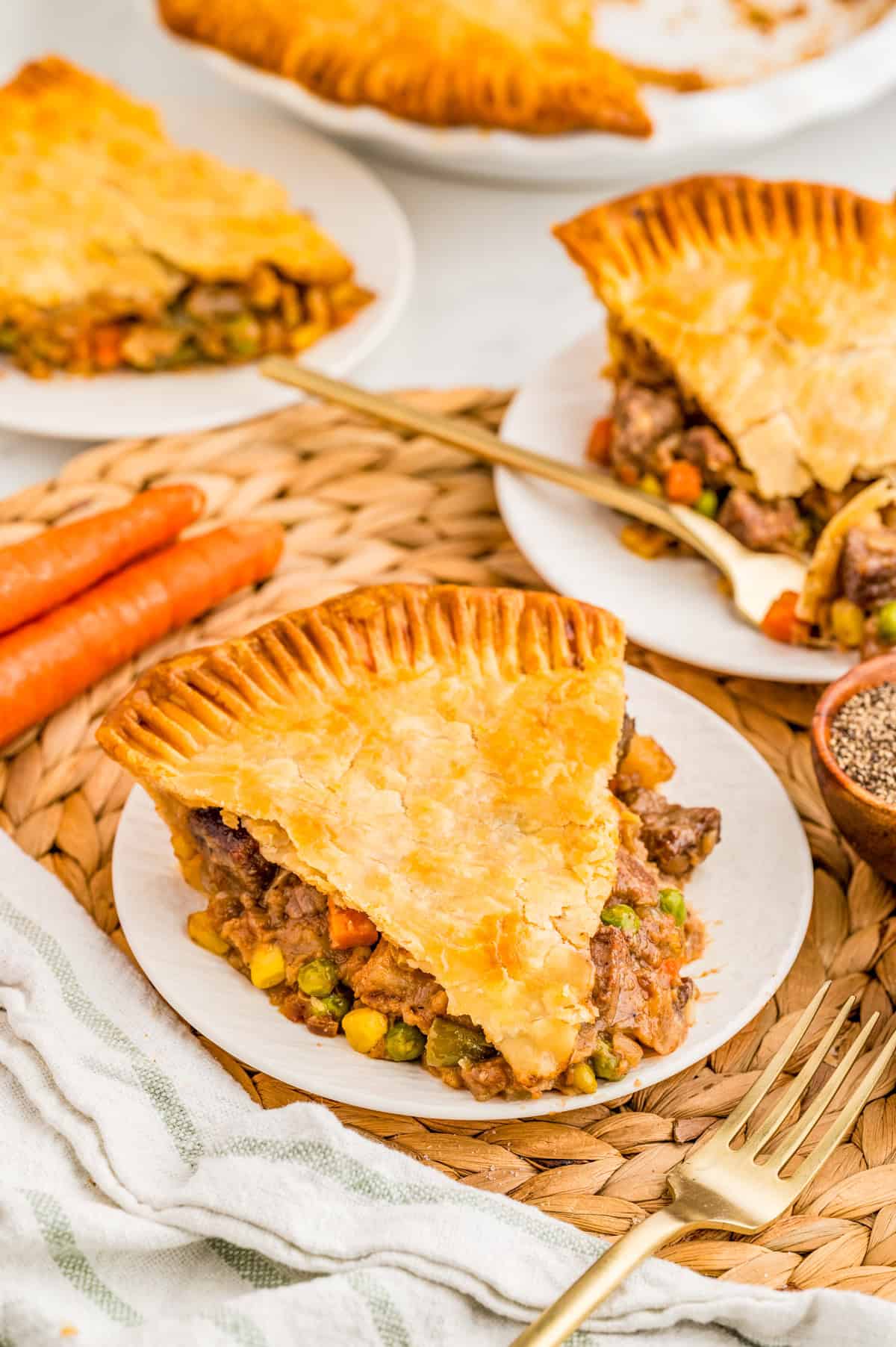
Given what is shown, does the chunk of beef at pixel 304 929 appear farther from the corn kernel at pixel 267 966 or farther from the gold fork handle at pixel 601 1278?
the gold fork handle at pixel 601 1278

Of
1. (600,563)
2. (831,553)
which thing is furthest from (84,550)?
(831,553)

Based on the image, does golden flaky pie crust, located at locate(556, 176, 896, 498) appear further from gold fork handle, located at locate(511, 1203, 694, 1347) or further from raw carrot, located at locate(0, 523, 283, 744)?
gold fork handle, located at locate(511, 1203, 694, 1347)

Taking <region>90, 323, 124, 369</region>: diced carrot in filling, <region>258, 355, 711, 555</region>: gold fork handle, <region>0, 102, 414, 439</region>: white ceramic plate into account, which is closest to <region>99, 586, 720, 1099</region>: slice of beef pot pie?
<region>258, 355, 711, 555</region>: gold fork handle

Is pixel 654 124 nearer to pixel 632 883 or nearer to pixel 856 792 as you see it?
pixel 856 792

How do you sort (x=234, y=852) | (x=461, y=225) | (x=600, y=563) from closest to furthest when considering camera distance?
1. (x=234, y=852)
2. (x=600, y=563)
3. (x=461, y=225)

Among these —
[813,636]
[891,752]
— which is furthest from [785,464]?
[891,752]

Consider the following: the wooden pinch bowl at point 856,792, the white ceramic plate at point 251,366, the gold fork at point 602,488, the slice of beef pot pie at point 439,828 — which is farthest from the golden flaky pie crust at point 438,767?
the white ceramic plate at point 251,366
